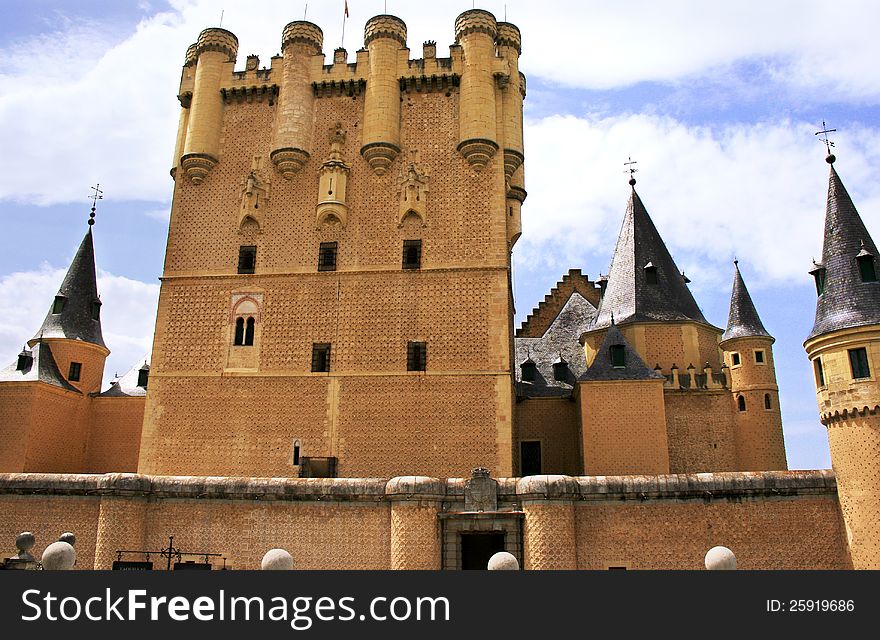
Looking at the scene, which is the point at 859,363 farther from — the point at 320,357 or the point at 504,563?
the point at 320,357

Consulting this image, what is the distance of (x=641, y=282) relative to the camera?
90.5 feet

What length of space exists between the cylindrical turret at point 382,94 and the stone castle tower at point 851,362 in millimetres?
13145

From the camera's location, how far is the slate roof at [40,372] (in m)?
25.7

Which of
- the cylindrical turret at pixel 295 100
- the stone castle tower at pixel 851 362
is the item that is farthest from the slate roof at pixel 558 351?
the cylindrical turret at pixel 295 100

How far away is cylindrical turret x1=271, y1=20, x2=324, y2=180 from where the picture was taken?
24.3 meters

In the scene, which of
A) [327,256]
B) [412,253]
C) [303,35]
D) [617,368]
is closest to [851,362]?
[617,368]

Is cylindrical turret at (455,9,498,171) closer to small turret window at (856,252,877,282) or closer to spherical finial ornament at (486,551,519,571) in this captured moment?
small turret window at (856,252,877,282)

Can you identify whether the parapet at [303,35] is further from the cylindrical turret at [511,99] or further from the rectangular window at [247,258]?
the rectangular window at [247,258]

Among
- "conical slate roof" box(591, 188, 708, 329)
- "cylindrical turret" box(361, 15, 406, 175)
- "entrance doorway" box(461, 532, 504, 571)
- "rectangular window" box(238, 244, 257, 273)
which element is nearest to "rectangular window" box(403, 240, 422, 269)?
"cylindrical turret" box(361, 15, 406, 175)

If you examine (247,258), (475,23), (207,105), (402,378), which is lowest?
(402,378)

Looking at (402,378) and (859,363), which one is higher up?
(402,378)

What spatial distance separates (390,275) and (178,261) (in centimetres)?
709

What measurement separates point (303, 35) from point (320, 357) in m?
11.6

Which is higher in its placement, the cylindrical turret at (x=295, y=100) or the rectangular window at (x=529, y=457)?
the cylindrical turret at (x=295, y=100)
